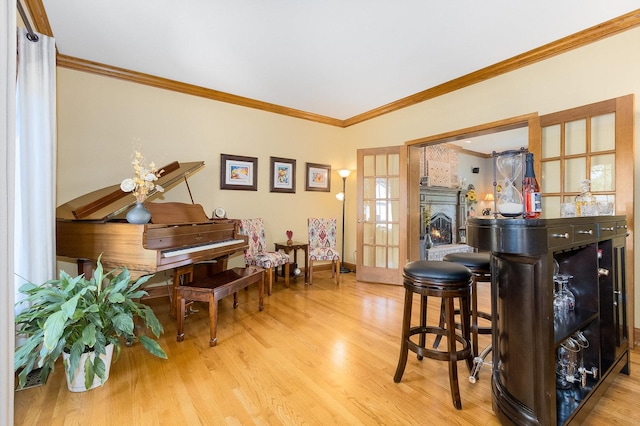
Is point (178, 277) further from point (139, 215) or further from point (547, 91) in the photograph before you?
point (547, 91)

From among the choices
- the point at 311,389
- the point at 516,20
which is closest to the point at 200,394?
the point at 311,389

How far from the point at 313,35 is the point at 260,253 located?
2644 mm

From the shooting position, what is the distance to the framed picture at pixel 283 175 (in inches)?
179

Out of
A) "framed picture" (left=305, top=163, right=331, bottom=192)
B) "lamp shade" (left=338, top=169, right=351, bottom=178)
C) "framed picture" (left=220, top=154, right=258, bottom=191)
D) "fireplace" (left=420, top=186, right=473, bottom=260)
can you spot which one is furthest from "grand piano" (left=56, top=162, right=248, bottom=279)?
"fireplace" (left=420, top=186, right=473, bottom=260)

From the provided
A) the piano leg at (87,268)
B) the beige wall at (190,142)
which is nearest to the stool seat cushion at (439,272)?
the piano leg at (87,268)

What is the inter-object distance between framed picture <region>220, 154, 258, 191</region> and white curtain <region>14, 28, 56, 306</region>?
6.65 ft

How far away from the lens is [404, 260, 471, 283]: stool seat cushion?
1642 mm

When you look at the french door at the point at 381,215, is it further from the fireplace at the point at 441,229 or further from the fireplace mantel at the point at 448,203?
the fireplace at the point at 441,229

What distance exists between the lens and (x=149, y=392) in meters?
1.73

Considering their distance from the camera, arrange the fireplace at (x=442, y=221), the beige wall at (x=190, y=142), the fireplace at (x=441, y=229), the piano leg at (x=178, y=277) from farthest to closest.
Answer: the fireplace at (x=441, y=229) < the fireplace at (x=442, y=221) < the beige wall at (x=190, y=142) < the piano leg at (x=178, y=277)

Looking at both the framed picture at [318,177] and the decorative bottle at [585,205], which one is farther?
the framed picture at [318,177]

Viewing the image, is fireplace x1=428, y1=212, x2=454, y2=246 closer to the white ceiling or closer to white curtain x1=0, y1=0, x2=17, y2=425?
the white ceiling

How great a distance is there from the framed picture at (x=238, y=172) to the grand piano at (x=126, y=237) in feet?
4.13

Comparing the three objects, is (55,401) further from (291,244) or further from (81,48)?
(81,48)
